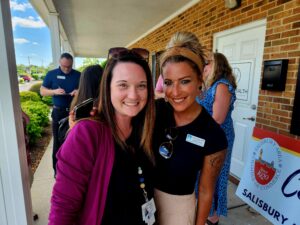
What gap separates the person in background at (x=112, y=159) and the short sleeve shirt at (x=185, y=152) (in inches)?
4.0

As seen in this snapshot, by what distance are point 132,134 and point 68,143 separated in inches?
12.5

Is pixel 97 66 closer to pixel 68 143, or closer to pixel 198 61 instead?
pixel 198 61

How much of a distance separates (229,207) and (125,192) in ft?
7.57

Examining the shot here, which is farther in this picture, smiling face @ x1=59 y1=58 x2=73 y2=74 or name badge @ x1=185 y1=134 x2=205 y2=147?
smiling face @ x1=59 y1=58 x2=73 y2=74

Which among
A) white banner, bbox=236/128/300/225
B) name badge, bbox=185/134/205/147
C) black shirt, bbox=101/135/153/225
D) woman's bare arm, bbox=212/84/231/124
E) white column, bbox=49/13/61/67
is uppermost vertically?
white column, bbox=49/13/61/67

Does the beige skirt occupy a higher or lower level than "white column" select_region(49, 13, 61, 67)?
lower

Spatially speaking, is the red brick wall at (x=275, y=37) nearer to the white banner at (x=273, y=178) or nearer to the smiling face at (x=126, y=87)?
the white banner at (x=273, y=178)

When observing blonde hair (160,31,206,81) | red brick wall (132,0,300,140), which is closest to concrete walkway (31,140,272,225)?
red brick wall (132,0,300,140)

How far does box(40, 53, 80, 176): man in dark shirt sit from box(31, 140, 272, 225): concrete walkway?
800mm

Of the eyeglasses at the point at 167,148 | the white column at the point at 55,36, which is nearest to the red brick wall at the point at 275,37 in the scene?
the eyeglasses at the point at 167,148

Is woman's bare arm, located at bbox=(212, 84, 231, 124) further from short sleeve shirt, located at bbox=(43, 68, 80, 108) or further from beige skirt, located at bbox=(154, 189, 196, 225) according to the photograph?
short sleeve shirt, located at bbox=(43, 68, 80, 108)

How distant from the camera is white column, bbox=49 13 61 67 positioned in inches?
210

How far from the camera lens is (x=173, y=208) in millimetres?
1145

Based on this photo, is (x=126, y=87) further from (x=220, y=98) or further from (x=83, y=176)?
(x=220, y=98)
